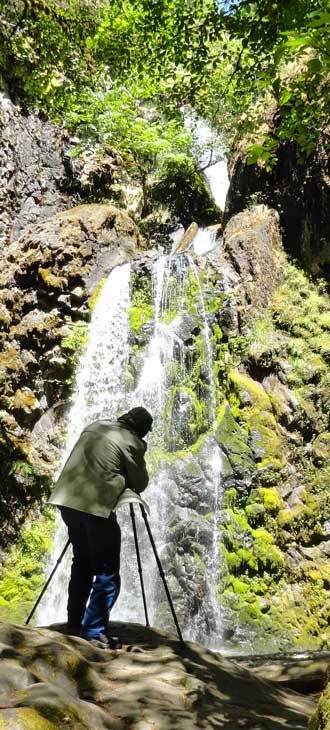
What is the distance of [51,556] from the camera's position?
31.7 ft

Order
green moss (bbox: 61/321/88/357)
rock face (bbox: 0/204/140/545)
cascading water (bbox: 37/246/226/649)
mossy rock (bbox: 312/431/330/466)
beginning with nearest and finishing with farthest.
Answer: cascading water (bbox: 37/246/226/649)
mossy rock (bbox: 312/431/330/466)
rock face (bbox: 0/204/140/545)
green moss (bbox: 61/321/88/357)

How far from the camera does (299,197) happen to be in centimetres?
1256

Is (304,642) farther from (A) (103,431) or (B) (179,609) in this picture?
→ (A) (103,431)

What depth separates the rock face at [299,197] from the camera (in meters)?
12.0

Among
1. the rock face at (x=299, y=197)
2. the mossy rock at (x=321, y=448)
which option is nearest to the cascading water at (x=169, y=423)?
the mossy rock at (x=321, y=448)

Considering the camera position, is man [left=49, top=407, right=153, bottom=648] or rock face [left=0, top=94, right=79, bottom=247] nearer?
man [left=49, top=407, right=153, bottom=648]

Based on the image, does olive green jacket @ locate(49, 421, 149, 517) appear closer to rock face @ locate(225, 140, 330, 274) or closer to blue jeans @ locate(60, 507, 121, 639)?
blue jeans @ locate(60, 507, 121, 639)

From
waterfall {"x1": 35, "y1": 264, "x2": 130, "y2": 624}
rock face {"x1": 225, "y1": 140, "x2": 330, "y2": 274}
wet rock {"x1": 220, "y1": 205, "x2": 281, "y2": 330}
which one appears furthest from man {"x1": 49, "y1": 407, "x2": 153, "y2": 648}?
rock face {"x1": 225, "y1": 140, "x2": 330, "y2": 274}

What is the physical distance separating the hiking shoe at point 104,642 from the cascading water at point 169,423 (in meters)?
4.78

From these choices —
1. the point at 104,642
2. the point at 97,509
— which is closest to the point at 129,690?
the point at 104,642

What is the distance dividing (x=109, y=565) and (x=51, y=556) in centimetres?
633

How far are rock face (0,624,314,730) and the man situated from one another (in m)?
0.31

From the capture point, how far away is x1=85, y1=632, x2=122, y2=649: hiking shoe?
371cm

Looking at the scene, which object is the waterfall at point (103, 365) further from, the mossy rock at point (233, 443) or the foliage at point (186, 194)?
the foliage at point (186, 194)
